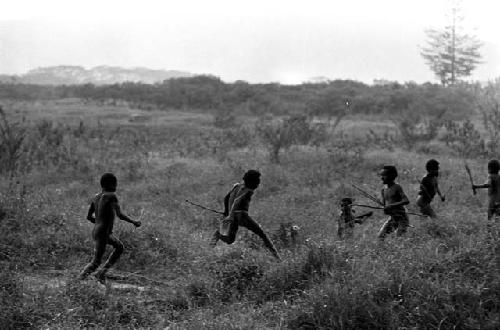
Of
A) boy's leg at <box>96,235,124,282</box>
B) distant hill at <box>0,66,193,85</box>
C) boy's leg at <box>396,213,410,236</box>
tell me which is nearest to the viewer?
boy's leg at <box>96,235,124,282</box>

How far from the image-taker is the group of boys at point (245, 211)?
6.69 metres

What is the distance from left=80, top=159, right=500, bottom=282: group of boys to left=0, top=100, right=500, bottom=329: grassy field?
26 cm

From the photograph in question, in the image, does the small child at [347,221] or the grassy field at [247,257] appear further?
the small child at [347,221]

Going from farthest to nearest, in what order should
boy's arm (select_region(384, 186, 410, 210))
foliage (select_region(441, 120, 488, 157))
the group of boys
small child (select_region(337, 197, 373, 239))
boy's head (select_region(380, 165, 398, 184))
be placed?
1. foliage (select_region(441, 120, 488, 157))
2. small child (select_region(337, 197, 373, 239))
3. boy's head (select_region(380, 165, 398, 184))
4. boy's arm (select_region(384, 186, 410, 210))
5. the group of boys

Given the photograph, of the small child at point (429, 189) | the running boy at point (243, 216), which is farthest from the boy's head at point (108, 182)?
the small child at point (429, 189)

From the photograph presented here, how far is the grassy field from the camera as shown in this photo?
5.25 meters

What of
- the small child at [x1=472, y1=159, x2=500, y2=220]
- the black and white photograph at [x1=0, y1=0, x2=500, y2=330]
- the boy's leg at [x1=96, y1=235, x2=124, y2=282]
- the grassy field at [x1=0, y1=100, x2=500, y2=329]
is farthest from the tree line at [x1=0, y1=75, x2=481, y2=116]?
the boy's leg at [x1=96, y1=235, x2=124, y2=282]

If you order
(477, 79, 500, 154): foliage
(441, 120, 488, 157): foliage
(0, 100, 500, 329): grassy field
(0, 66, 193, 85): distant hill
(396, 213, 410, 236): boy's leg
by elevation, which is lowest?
(0, 100, 500, 329): grassy field

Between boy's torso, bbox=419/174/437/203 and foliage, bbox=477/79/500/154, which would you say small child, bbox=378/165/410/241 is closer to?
boy's torso, bbox=419/174/437/203

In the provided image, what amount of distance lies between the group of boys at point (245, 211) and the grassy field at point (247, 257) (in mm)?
258

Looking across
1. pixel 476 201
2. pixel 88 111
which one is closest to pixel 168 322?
pixel 476 201

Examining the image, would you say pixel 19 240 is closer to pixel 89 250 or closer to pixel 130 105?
pixel 89 250

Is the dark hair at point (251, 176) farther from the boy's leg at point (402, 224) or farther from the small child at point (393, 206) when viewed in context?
the boy's leg at point (402, 224)

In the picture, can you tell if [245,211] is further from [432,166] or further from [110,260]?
[432,166]
